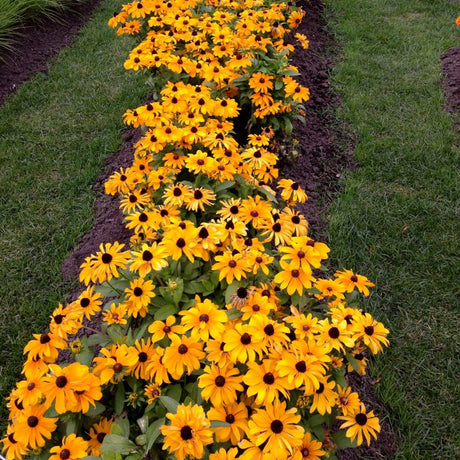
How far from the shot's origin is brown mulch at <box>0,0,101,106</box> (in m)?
4.68

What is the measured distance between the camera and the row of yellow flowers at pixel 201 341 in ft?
4.37

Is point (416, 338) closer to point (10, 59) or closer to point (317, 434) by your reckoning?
point (317, 434)

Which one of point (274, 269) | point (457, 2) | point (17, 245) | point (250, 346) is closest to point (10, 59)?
point (17, 245)

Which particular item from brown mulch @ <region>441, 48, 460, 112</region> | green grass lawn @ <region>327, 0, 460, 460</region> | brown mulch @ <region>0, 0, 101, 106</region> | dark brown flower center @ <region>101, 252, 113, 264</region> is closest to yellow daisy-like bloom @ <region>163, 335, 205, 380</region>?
dark brown flower center @ <region>101, 252, 113, 264</region>

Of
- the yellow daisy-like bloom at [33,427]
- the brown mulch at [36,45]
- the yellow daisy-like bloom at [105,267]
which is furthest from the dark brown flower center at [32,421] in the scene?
the brown mulch at [36,45]

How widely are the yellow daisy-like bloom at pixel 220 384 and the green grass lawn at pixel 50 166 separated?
54.8 inches

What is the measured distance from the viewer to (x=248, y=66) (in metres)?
3.10

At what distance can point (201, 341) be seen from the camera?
5.13 ft

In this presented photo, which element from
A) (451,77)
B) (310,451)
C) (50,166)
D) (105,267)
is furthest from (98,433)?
(451,77)

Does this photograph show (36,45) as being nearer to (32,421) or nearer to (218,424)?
(32,421)

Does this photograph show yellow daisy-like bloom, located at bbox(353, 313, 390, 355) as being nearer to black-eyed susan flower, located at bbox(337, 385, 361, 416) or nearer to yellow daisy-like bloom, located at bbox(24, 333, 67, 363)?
black-eyed susan flower, located at bbox(337, 385, 361, 416)

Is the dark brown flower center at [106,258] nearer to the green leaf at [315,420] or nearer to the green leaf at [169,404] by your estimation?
the green leaf at [169,404]

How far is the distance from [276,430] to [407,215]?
2.27 meters

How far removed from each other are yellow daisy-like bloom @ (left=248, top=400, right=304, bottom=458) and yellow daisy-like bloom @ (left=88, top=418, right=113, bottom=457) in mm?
500
